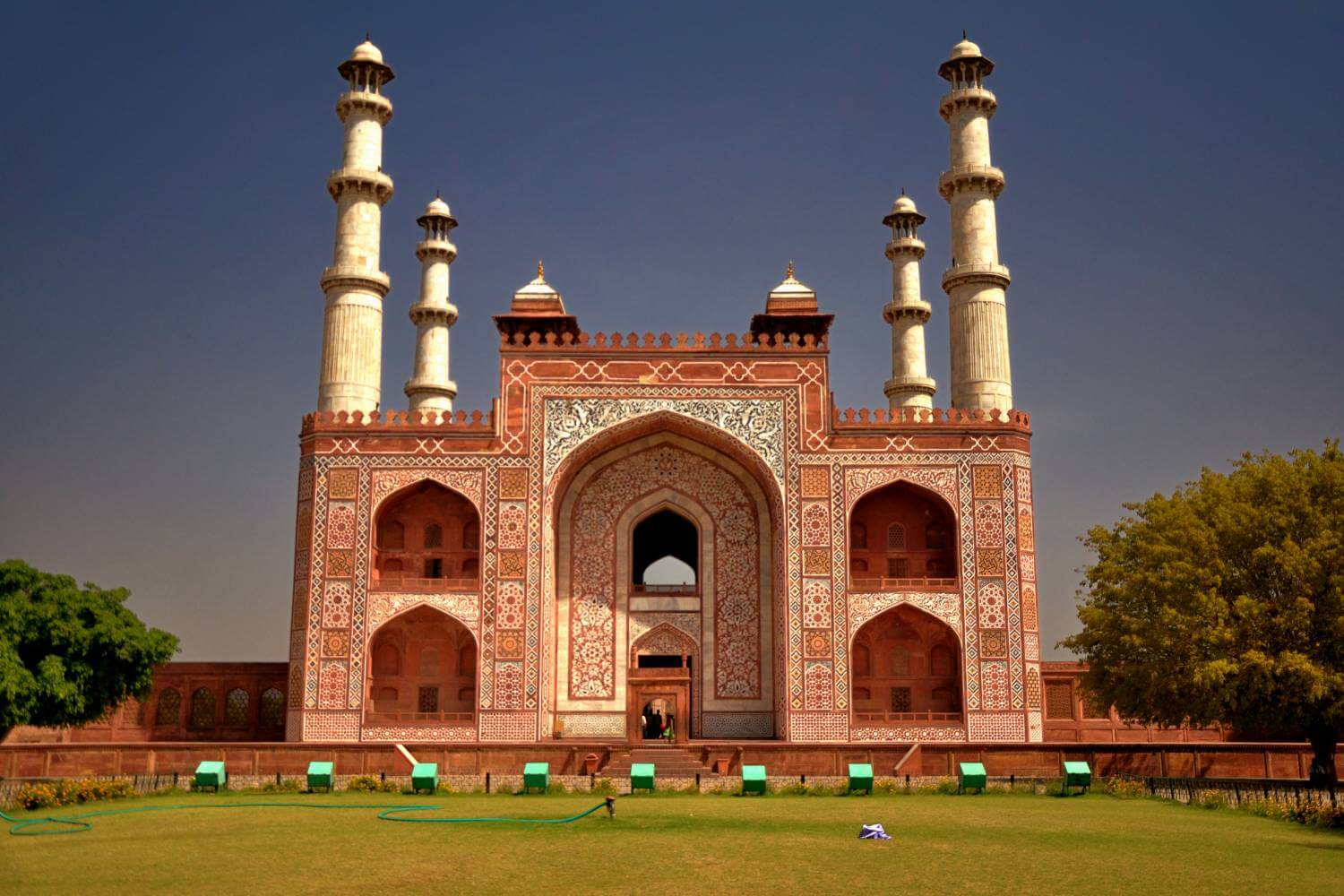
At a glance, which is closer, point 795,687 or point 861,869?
point 861,869

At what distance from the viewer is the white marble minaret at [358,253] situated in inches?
1011

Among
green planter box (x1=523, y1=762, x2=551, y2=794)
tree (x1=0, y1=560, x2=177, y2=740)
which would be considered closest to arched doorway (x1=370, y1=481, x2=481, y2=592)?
tree (x1=0, y1=560, x2=177, y2=740)

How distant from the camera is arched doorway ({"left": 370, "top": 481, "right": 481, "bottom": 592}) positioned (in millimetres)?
25172

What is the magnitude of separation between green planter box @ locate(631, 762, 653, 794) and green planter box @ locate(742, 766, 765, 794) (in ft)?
3.92

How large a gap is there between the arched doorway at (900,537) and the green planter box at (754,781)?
7.65 metres

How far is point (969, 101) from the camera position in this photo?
26.8m

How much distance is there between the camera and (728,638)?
994 inches

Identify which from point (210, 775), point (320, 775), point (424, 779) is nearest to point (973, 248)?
point (424, 779)

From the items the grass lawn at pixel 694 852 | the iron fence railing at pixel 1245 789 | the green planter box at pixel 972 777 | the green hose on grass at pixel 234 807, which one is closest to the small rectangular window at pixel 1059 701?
the iron fence railing at pixel 1245 789

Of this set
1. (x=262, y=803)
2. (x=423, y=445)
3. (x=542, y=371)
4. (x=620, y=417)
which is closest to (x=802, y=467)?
(x=620, y=417)

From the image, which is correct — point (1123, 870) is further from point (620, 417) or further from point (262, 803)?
point (620, 417)

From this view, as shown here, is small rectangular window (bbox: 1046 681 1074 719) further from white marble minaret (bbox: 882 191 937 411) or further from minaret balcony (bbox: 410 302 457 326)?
minaret balcony (bbox: 410 302 457 326)

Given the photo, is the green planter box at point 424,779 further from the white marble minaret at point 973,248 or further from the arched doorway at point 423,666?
the white marble minaret at point 973,248

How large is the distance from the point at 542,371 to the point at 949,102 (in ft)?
31.0
